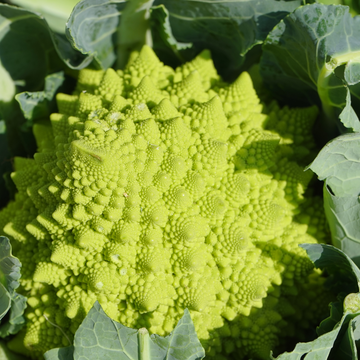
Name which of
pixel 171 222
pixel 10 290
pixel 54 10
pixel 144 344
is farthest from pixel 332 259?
pixel 54 10

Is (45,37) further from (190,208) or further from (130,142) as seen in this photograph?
(190,208)

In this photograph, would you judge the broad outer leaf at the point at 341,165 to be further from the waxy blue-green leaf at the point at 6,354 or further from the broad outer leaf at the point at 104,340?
the waxy blue-green leaf at the point at 6,354

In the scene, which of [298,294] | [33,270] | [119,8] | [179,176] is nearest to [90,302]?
[33,270]

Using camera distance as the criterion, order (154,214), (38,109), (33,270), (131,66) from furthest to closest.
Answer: (38,109)
(131,66)
(33,270)
(154,214)

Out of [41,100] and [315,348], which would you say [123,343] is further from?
[41,100]

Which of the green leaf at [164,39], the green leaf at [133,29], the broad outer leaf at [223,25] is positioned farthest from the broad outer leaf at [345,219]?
the green leaf at [133,29]

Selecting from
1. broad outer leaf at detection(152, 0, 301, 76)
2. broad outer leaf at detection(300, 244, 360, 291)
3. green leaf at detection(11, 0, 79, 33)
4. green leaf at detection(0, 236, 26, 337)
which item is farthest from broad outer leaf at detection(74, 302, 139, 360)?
green leaf at detection(11, 0, 79, 33)
